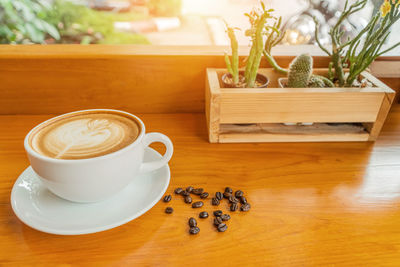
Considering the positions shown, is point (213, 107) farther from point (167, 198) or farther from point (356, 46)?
point (356, 46)

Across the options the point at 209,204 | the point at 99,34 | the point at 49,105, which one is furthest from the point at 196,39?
the point at 209,204

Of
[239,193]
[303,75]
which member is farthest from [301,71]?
[239,193]

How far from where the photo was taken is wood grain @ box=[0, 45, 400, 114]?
2.53ft

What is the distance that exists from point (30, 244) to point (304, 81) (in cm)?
63

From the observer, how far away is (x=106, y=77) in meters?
0.80

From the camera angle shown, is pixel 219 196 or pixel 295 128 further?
pixel 295 128

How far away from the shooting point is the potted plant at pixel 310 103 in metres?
→ 0.68

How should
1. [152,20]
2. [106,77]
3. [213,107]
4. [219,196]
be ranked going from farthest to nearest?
[152,20]
[106,77]
[213,107]
[219,196]

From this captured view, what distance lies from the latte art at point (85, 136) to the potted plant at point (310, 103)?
23 cm

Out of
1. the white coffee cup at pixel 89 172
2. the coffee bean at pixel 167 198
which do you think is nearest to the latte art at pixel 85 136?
the white coffee cup at pixel 89 172

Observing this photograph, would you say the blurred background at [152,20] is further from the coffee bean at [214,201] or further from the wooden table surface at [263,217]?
the coffee bean at [214,201]

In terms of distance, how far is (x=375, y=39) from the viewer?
2.28 feet

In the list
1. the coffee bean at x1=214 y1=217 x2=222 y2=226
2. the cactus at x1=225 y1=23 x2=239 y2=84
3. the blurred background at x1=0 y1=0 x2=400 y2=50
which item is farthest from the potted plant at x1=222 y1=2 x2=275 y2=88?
the blurred background at x1=0 y1=0 x2=400 y2=50

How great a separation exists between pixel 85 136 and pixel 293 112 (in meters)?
0.46
